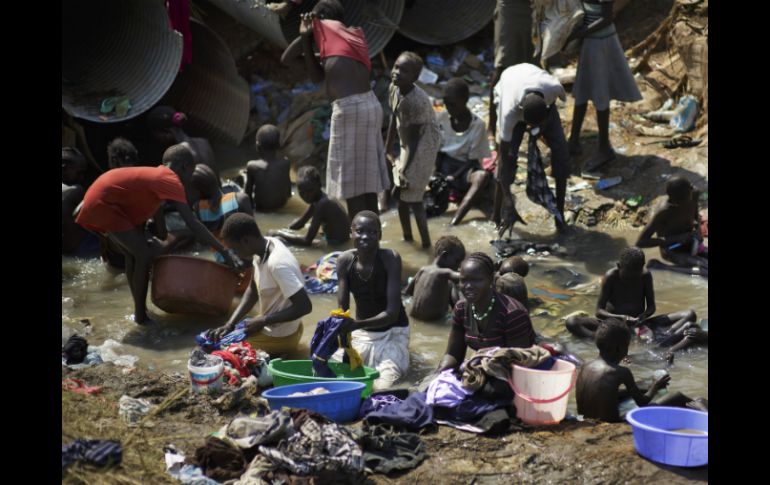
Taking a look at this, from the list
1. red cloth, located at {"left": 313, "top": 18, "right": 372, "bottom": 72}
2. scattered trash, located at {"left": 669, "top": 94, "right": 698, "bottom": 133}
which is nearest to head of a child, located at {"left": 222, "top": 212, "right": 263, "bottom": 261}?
red cloth, located at {"left": 313, "top": 18, "right": 372, "bottom": 72}

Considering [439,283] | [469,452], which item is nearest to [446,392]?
[469,452]

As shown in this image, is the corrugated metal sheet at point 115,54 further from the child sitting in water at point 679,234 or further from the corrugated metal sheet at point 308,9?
the child sitting in water at point 679,234

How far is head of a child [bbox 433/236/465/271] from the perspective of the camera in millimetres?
6203

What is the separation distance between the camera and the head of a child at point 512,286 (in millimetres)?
5746

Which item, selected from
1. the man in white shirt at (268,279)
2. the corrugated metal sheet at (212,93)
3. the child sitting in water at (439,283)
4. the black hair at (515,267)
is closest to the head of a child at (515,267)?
the black hair at (515,267)

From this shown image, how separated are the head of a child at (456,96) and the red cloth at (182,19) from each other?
2900mm

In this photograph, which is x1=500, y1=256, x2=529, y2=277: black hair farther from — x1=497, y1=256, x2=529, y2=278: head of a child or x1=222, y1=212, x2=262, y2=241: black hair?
x1=222, y1=212, x2=262, y2=241: black hair

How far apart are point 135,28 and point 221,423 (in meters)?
6.49

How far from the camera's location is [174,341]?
626 centimetres

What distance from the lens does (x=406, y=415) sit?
4.40 meters
